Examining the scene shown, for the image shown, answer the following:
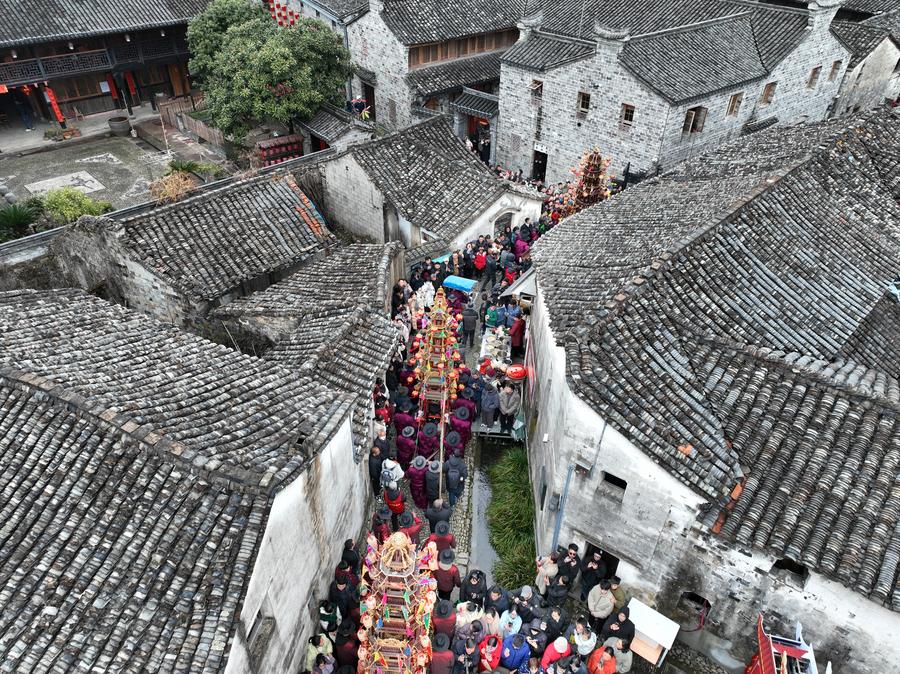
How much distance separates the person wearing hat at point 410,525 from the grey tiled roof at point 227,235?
8.93 metres

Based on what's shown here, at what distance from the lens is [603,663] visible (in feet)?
37.2

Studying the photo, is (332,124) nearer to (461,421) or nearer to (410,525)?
(461,421)

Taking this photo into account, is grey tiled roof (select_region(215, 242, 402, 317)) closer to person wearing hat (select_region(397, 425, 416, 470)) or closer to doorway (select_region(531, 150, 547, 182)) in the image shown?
person wearing hat (select_region(397, 425, 416, 470))

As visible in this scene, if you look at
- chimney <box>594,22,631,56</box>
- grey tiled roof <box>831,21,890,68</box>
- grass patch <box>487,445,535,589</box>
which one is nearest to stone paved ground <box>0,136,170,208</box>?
chimney <box>594,22,631,56</box>

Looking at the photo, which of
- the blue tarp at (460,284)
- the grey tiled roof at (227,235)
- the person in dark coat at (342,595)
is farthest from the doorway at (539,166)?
the person in dark coat at (342,595)

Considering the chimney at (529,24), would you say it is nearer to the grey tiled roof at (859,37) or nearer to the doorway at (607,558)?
the grey tiled roof at (859,37)

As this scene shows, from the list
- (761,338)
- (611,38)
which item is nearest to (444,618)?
(761,338)

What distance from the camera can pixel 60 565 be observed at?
28.8ft

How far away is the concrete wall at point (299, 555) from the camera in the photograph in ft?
30.5

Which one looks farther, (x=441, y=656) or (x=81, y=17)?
(x=81, y=17)

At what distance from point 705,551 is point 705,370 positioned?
3.19 metres

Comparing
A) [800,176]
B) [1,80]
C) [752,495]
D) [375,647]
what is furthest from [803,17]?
[1,80]

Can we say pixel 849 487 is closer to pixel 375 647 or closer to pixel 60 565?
pixel 375 647

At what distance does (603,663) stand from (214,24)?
33.8m
